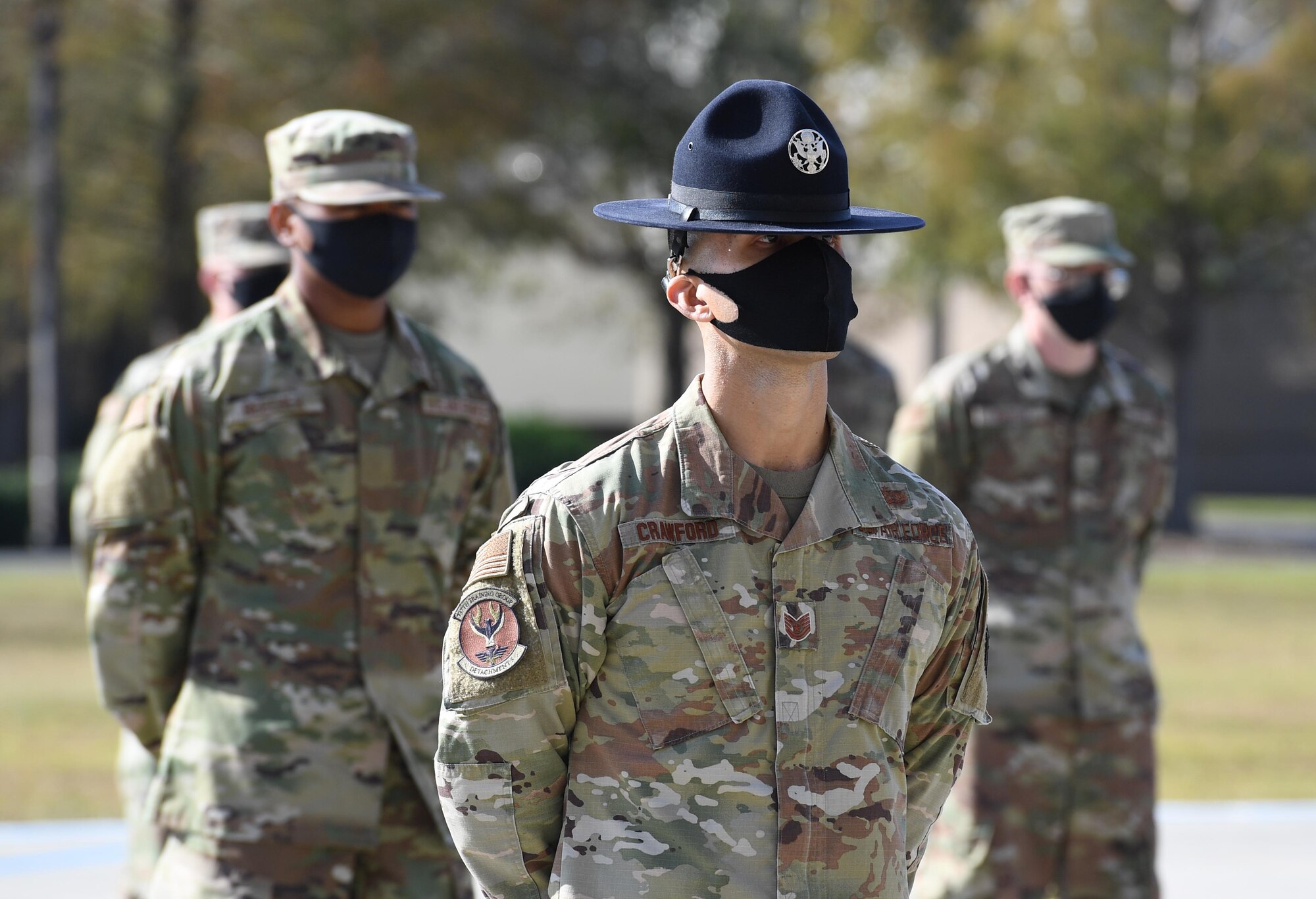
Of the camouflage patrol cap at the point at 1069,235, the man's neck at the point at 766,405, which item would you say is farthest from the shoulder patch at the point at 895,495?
the camouflage patrol cap at the point at 1069,235

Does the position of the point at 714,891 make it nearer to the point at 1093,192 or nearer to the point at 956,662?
the point at 956,662

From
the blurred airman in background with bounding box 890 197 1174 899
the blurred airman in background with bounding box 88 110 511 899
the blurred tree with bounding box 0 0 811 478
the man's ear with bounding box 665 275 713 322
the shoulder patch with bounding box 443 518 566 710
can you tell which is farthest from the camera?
the blurred tree with bounding box 0 0 811 478

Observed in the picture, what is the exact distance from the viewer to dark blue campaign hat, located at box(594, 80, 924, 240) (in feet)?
8.43

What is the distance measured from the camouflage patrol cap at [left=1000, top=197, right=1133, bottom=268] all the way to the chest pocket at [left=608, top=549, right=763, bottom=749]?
3318mm

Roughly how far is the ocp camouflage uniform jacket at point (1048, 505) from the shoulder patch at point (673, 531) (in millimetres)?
2848

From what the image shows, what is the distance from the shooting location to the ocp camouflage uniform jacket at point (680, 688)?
254 centimetres

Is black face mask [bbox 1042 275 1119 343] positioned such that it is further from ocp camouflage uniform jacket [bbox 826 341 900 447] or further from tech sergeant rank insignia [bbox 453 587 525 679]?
tech sergeant rank insignia [bbox 453 587 525 679]

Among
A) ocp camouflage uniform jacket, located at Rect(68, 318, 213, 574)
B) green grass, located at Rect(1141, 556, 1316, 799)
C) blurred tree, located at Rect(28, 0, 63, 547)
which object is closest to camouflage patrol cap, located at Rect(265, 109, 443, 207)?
ocp camouflage uniform jacket, located at Rect(68, 318, 213, 574)

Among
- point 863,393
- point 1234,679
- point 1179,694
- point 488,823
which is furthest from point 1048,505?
point 1234,679

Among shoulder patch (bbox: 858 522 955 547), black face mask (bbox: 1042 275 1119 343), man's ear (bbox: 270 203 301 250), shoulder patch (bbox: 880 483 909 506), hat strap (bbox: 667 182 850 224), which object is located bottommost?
shoulder patch (bbox: 858 522 955 547)

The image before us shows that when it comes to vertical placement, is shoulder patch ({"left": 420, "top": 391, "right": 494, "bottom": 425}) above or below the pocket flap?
above

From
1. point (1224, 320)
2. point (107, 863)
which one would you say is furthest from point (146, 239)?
point (1224, 320)

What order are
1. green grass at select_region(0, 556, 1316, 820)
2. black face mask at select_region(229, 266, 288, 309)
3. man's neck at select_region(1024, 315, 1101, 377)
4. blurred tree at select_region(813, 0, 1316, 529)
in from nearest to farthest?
man's neck at select_region(1024, 315, 1101, 377) < black face mask at select_region(229, 266, 288, 309) < green grass at select_region(0, 556, 1316, 820) < blurred tree at select_region(813, 0, 1316, 529)

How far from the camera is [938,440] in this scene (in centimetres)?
543
